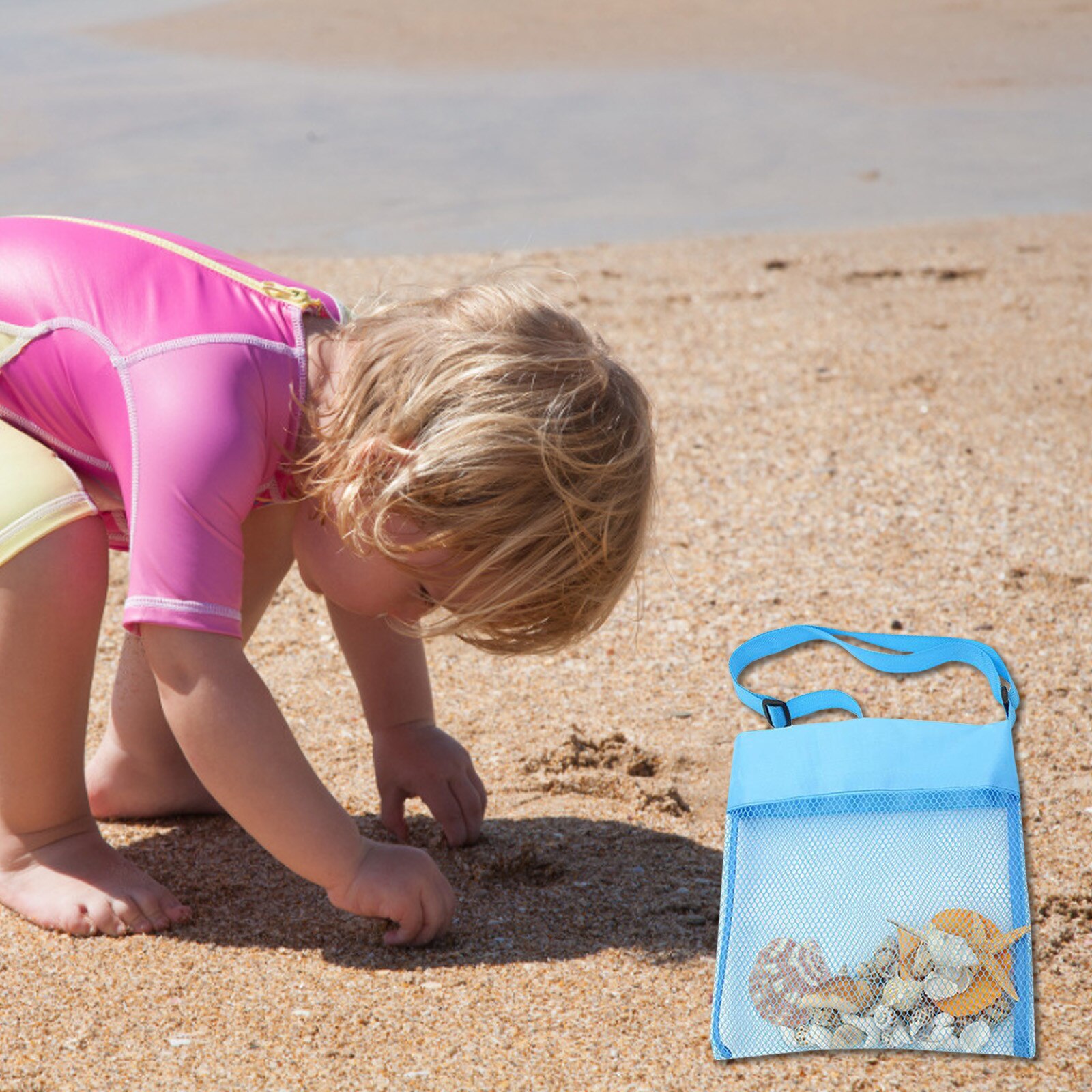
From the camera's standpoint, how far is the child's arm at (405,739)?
213 cm

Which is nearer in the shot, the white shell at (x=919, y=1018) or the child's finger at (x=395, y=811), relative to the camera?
the white shell at (x=919, y=1018)

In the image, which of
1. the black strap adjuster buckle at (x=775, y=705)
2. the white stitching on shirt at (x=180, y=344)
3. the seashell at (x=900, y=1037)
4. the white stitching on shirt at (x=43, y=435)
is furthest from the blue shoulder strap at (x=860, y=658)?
the white stitching on shirt at (x=43, y=435)

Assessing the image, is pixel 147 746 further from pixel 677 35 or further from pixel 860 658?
pixel 677 35

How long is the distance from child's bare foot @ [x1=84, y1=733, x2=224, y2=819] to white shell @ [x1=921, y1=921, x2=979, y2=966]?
1138 millimetres

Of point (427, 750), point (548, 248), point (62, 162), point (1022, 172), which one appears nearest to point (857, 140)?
point (1022, 172)

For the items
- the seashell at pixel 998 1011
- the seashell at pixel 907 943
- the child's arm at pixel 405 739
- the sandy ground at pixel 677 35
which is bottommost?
the seashell at pixel 998 1011

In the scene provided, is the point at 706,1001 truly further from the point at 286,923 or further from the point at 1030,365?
the point at 1030,365

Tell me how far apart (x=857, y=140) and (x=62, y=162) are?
5.07 meters

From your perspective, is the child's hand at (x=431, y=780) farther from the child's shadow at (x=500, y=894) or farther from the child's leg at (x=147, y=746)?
the child's leg at (x=147, y=746)

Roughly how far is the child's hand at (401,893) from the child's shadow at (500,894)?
0.13 ft

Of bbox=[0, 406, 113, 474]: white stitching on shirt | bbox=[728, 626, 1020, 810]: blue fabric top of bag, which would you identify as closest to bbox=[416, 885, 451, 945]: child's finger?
bbox=[728, 626, 1020, 810]: blue fabric top of bag

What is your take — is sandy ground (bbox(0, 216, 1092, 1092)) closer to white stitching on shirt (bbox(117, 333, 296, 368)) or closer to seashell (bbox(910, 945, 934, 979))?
seashell (bbox(910, 945, 934, 979))

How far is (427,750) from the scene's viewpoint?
84.8 inches

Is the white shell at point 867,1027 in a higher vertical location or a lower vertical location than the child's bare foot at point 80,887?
lower
